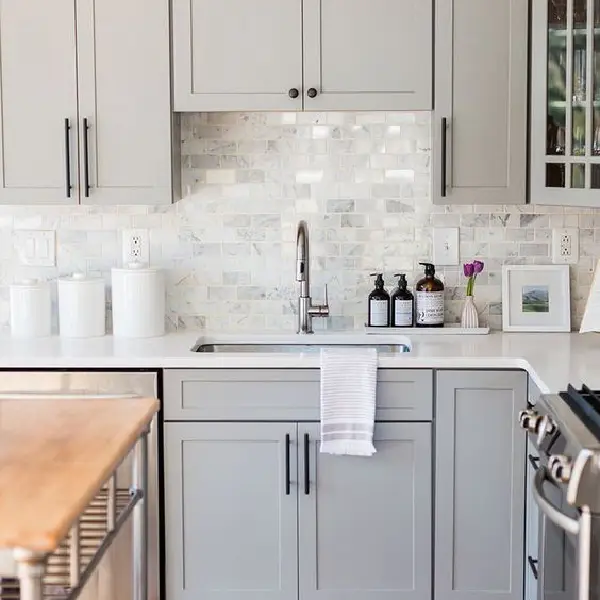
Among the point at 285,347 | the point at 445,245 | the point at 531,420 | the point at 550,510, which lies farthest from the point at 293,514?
the point at 550,510

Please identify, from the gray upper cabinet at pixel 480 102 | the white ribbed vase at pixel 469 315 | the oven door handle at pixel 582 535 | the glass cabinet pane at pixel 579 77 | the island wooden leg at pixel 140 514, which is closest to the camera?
the oven door handle at pixel 582 535

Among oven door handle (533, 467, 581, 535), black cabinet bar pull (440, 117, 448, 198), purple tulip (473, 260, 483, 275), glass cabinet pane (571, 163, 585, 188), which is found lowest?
oven door handle (533, 467, 581, 535)

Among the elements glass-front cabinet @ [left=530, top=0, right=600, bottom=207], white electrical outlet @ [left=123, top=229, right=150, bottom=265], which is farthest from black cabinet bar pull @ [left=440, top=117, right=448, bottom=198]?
white electrical outlet @ [left=123, top=229, right=150, bottom=265]

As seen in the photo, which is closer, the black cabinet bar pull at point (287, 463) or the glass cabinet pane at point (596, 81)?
the glass cabinet pane at point (596, 81)

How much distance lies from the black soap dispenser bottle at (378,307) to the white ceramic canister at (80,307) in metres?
0.95

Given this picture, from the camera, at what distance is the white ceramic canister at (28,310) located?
3.64m

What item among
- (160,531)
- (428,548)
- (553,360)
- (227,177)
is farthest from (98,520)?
(227,177)

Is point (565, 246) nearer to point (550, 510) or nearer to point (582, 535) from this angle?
point (550, 510)

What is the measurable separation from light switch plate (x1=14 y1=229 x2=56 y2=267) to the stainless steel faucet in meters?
0.92

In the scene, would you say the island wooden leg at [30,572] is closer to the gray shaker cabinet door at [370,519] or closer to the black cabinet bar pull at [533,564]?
the gray shaker cabinet door at [370,519]

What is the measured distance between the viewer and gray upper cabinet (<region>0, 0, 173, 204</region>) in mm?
3453

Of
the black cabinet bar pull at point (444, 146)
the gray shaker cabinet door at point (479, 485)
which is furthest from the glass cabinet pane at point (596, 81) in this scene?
the gray shaker cabinet door at point (479, 485)

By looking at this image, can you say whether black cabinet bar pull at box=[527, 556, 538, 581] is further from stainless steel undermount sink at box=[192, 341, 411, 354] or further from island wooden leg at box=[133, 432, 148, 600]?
island wooden leg at box=[133, 432, 148, 600]

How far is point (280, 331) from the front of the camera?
380 cm
